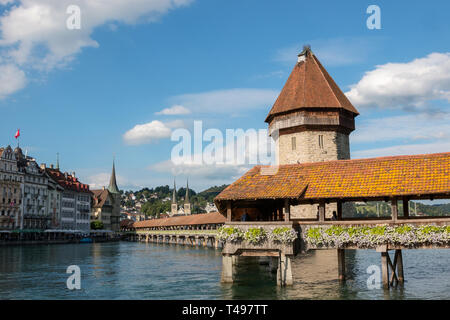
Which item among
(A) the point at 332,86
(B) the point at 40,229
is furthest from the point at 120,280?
(B) the point at 40,229

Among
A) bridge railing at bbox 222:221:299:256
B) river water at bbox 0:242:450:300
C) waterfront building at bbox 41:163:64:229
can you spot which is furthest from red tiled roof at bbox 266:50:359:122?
waterfront building at bbox 41:163:64:229

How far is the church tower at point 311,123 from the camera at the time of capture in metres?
39.6

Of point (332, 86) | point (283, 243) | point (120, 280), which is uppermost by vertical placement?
point (332, 86)

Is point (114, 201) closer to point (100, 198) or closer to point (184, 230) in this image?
point (100, 198)

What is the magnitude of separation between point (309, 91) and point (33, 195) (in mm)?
62753

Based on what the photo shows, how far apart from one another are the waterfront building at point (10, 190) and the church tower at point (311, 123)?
178 feet

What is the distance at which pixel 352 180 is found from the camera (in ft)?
66.1

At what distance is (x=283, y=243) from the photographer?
19.6 meters

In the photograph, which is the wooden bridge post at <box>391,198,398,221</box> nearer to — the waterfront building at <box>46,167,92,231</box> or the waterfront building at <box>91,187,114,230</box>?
the waterfront building at <box>46,167,92,231</box>

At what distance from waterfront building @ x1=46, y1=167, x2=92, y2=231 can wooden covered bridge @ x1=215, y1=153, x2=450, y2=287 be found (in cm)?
8365

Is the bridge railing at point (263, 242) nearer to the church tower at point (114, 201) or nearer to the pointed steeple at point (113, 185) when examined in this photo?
the church tower at point (114, 201)

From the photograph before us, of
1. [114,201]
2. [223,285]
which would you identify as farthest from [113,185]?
[223,285]
